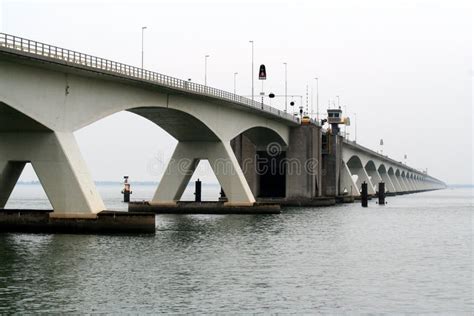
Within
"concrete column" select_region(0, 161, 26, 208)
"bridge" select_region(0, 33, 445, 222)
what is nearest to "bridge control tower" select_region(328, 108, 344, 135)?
"bridge" select_region(0, 33, 445, 222)

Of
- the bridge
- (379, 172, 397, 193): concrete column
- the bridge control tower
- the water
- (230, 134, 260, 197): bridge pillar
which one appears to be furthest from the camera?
(379, 172, 397, 193): concrete column

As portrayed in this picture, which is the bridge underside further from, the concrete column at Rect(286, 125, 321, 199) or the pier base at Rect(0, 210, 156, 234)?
the pier base at Rect(0, 210, 156, 234)

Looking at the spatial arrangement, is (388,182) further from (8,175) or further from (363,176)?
(8,175)

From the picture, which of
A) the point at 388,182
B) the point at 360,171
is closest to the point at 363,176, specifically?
the point at 360,171

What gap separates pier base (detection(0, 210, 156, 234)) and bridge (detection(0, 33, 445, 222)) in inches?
24.1

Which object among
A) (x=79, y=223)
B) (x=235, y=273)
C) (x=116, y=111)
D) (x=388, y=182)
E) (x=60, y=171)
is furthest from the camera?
(x=388, y=182)

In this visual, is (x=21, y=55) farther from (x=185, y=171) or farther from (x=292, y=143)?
(x=292, y=143)

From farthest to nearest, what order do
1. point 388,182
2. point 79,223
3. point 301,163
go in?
point 388,182 < point 301,163 < point 79,223

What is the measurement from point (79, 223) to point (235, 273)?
15.5 metres

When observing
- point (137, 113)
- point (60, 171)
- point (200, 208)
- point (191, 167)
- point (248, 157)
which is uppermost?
point (137, 113)

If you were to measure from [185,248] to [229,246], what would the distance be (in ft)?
9.52

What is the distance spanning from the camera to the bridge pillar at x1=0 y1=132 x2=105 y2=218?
4253 centimetres

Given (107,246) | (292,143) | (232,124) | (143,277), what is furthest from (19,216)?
(292,143)

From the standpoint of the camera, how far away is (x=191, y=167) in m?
69.4
